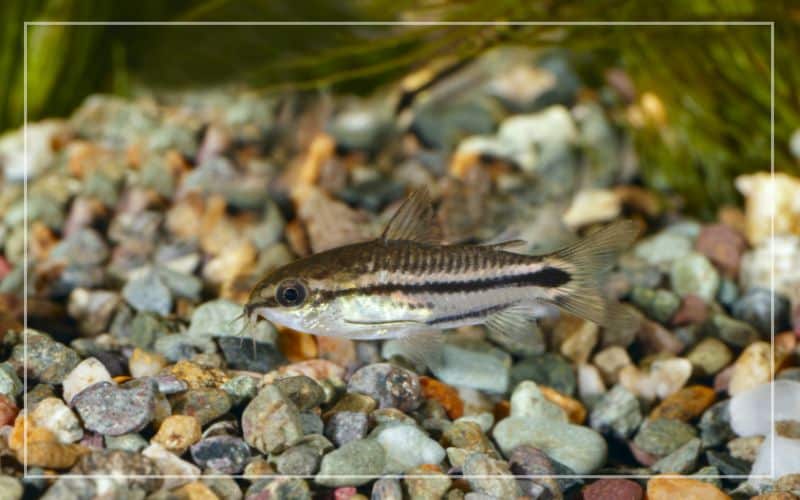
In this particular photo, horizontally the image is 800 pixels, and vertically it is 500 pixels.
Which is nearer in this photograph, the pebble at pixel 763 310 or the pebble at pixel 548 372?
the pebble at pixel 548 372

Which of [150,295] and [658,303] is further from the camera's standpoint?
[658,303]

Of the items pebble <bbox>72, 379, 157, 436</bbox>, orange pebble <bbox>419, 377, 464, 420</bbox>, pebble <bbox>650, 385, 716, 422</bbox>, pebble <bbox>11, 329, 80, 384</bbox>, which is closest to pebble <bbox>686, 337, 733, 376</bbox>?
pebble <bbox>650, 385, 716, 422</bbox>

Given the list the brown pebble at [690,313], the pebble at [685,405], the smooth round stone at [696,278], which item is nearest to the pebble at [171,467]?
the pebble at [685,405]

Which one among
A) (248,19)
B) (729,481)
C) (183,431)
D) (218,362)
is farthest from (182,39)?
(729,481)

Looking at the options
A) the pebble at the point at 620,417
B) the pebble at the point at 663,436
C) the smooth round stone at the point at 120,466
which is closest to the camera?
the smooth round stone at the point at 120,466

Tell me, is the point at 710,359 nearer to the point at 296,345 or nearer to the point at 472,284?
the point at 472,284

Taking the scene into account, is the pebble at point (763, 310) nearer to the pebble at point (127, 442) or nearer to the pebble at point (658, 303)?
the pebble at point (658, 303)

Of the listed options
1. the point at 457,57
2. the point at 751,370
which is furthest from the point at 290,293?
the point at 457,57
